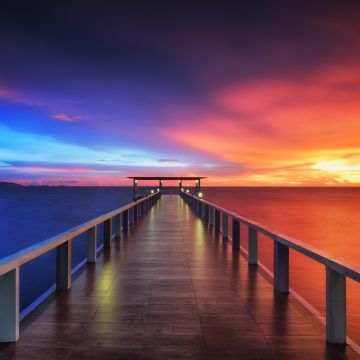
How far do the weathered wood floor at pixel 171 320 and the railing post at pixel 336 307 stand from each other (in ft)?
0.36

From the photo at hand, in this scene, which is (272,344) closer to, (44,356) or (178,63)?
(44,356)

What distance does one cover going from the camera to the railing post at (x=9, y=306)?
111 inches

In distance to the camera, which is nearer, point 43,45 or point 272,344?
point 272,344

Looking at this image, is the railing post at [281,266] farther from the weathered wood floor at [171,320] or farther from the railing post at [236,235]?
the railing post at [236,235]

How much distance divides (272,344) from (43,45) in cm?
1152

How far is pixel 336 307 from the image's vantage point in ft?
9.38

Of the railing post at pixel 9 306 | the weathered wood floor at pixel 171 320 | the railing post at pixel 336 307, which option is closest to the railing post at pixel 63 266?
the weathered wood floor at pixel 171 320

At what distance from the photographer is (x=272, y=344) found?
9.73ft

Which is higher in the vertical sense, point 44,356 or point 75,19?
point 75,19

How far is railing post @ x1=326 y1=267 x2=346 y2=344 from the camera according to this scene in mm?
2818

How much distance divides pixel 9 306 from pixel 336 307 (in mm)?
3004

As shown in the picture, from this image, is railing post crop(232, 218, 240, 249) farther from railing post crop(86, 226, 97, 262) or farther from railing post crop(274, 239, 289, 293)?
railing post crop(86, 226, 97, 262)

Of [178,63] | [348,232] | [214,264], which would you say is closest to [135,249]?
[214,264]

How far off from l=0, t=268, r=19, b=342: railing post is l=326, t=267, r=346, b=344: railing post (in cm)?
290
